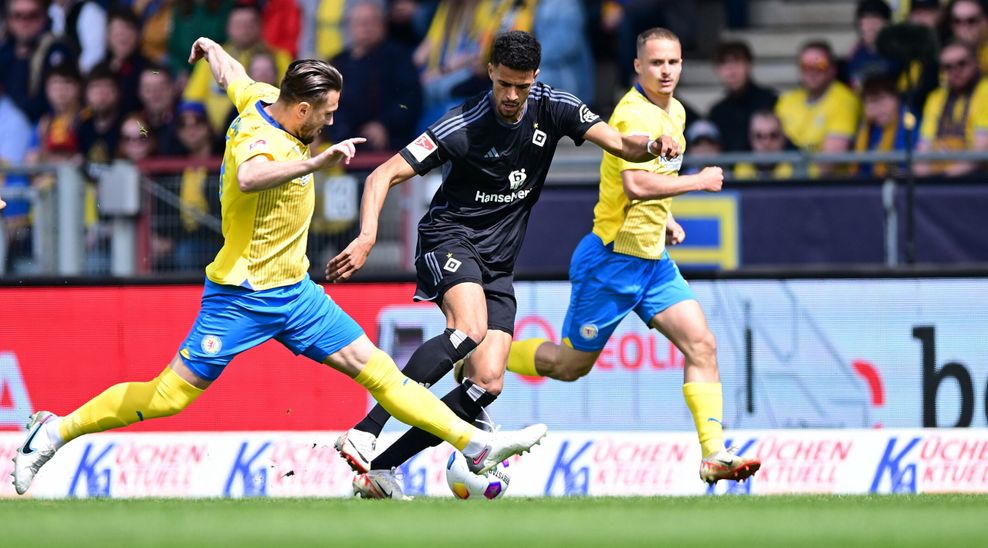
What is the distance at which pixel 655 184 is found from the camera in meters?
8.47

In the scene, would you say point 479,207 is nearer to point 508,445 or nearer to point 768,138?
point 508,445

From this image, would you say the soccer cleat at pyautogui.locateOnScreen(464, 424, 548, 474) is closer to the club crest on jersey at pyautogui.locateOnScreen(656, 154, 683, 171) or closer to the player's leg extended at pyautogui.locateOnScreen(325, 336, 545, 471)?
the player's leg extended at pyautogui.locateOnScreen(325, 336, 545, 471)

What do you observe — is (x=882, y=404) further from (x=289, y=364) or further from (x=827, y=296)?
(x=289, y=364)

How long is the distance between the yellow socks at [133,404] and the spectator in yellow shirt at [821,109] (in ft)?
22.3

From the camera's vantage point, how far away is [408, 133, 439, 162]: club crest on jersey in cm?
834

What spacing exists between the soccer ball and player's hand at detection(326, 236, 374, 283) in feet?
4.54

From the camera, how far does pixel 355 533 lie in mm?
6352

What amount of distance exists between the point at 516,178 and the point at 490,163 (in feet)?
0.56

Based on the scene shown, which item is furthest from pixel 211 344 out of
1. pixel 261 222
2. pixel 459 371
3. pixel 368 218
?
pixel 459 371

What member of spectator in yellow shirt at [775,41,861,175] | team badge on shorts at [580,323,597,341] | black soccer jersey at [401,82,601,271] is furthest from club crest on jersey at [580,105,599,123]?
spectator in yellow shirt at [775,41,861,175]

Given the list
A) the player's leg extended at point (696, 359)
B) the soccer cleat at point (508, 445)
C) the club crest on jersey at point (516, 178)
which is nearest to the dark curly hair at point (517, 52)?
the club crest on jersey at point (516, 178)

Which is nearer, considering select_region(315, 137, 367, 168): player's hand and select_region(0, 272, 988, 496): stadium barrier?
select_region(315, 137, 367, 168): player's hand

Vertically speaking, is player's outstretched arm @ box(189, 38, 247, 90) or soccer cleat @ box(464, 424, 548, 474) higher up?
player's outstretched arm @ box(189, 38, 247, 90)

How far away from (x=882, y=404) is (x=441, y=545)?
4.99m
